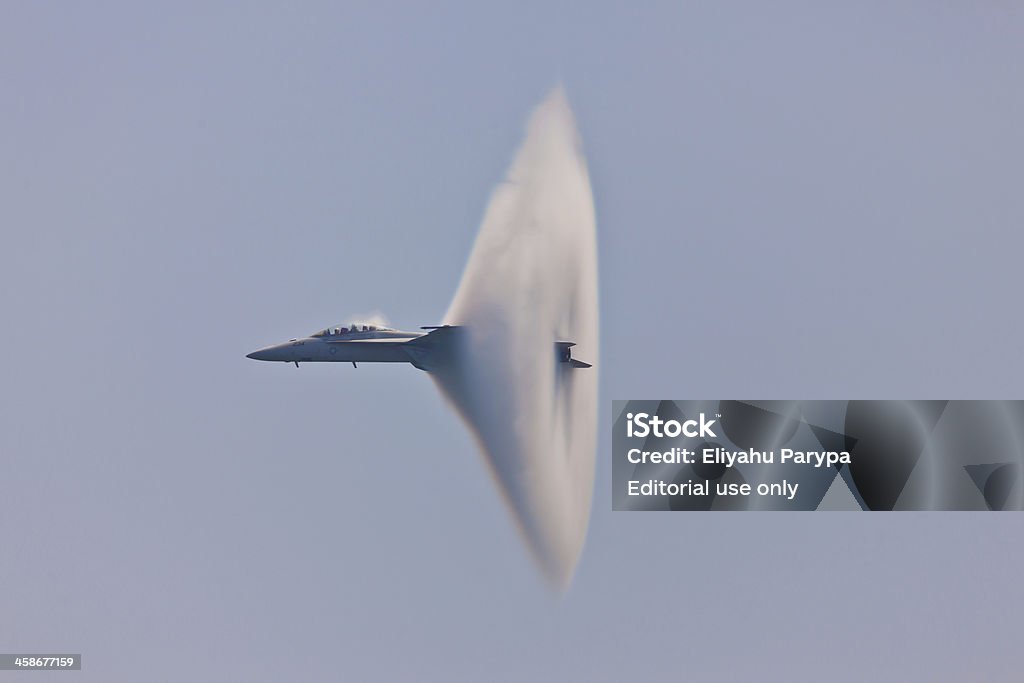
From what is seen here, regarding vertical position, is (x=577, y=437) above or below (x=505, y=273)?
below

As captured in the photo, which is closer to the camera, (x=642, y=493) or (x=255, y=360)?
(x=642, y=493)

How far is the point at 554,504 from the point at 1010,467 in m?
18.0

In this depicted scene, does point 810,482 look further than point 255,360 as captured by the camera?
No

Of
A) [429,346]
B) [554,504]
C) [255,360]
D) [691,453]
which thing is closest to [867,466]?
[691,453]

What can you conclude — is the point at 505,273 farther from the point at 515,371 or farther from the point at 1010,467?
the point at 1010,467

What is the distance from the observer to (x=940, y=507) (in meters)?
72.2

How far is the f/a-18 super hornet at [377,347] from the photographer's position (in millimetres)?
71562

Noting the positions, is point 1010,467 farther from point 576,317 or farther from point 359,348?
point 359,348

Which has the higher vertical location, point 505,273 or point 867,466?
point 505,273

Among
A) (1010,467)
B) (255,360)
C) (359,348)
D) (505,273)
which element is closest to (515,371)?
(505,273)

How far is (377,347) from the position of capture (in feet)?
245

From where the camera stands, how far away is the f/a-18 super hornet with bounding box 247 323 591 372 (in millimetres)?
71562

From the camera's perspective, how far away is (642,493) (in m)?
71.6

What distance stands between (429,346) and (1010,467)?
23.4 meters
